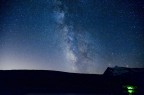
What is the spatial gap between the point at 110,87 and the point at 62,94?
2197mm

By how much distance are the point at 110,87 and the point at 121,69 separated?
194 cm

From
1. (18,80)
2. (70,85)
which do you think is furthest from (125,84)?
(18,80)

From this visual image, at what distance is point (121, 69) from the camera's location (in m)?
11.5

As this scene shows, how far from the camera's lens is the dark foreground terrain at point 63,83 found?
9.22 m

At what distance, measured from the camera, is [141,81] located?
989cm

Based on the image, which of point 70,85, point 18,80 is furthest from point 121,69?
point 18,80

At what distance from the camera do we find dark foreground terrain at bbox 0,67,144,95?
9219 mm

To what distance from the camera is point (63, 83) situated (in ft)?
31.8

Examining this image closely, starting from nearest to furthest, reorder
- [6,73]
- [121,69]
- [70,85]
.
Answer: [6,73], [70,85], [121,69]

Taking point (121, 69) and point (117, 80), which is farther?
point (121, 69)

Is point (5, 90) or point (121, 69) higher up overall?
point (121, 69)

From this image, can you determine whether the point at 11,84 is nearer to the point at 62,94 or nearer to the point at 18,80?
the point at 18,80

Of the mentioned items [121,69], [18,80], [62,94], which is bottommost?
[62,94]

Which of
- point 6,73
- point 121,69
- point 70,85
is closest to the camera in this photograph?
point 6,73
